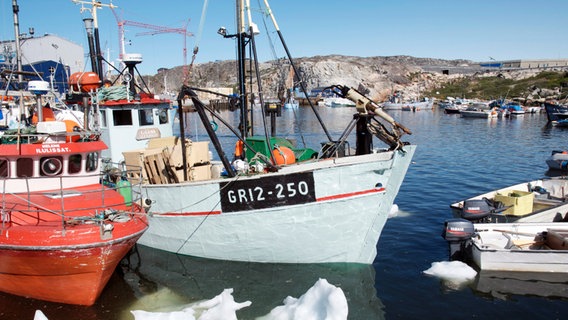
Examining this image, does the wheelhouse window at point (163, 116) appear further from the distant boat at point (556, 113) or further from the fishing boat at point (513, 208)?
the distant boat at point (556, 113)

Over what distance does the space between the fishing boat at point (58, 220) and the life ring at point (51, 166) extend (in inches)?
0.9

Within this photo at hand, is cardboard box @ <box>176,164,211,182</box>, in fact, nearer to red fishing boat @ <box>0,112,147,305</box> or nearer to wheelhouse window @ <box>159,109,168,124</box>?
red fishing boat @ <box>0,112,147,305</box>

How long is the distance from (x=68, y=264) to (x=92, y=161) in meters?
3.35

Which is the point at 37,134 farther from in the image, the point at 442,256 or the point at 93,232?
the point at 442,256

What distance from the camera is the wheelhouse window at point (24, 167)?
10.6 m

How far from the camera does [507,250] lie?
11625mm

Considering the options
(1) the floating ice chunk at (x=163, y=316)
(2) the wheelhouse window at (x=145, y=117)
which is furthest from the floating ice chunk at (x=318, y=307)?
(2) the wheelhouse window at (x=145, y=117)

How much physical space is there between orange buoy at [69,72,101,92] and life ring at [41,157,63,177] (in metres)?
5.07

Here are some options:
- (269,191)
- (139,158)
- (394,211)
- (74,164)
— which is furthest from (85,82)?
(394,211)

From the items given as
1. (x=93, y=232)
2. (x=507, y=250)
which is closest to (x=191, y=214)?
(x=93, y=232)

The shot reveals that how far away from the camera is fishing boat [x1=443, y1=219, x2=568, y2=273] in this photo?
1153 cm

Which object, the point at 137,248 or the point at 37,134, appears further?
the point at 137,248

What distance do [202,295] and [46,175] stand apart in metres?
5.02

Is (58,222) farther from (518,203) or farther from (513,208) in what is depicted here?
(518,203)
